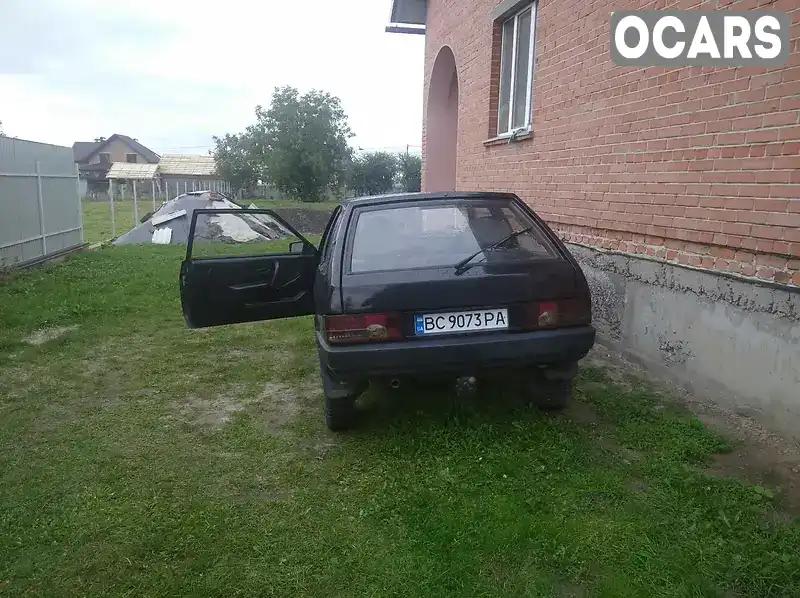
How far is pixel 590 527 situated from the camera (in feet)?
9.42

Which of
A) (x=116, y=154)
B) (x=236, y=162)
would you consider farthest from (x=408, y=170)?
(x=116, y=154)

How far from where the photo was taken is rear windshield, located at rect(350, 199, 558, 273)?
3771 millimetres

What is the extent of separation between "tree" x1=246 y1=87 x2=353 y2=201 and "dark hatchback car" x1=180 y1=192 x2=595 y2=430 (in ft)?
107

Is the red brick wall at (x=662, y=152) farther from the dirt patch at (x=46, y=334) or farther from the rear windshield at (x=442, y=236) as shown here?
the dirt patch at (x=46, y=334)

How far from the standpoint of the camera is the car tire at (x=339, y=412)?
3879 mm

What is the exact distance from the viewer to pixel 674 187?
14.9ft

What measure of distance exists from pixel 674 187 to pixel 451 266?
6.65ft

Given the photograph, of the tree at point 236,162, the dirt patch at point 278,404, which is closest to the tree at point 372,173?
the tree at point 236,162

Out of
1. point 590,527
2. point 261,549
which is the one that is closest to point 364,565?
point 261,549

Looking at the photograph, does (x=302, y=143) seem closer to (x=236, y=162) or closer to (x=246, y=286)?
(x=236, y=162)

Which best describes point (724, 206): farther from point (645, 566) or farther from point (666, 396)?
point (645, 566)

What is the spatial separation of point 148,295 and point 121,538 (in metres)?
6.52

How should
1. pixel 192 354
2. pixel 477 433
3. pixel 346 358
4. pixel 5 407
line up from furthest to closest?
pixel 192 354, pixel 5 407, pixel 477 433, pixel 346 358

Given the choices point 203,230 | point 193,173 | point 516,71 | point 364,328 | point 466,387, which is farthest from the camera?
point 193,173
